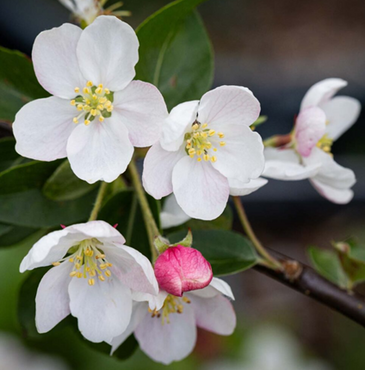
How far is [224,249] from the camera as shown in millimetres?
912

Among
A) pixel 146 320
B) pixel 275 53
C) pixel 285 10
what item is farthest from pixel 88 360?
pixel 285 10

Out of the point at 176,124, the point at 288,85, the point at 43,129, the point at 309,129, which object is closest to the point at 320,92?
the point at 309,129

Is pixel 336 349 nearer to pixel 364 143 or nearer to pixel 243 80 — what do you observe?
pixel 364 143

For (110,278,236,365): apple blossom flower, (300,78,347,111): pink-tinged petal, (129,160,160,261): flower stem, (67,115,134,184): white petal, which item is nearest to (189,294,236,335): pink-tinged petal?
(110,278,236,365): apple blossom flower

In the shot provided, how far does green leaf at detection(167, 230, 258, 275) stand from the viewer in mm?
896

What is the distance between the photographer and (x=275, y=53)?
3291mm

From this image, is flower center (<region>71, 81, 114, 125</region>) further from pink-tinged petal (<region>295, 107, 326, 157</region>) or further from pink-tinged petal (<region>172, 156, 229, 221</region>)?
pink-tinged petal (<region>295, 107, 326, 157</region>)

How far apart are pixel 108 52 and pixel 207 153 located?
0.19 meters

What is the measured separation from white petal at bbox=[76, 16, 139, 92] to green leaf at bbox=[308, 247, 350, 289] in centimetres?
54

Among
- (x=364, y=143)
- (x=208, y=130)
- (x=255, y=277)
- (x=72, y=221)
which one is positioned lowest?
(x=255, y=277)

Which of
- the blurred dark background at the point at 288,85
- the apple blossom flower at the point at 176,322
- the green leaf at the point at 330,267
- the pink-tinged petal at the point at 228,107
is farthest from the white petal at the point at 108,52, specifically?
the blurred dark background at the point at 288,85

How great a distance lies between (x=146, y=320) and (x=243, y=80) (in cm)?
219

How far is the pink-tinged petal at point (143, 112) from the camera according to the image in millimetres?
696

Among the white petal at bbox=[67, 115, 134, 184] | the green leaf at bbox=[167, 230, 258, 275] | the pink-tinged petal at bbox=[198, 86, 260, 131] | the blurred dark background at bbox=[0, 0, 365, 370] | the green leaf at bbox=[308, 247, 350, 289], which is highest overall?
the pink-tinged petal at bbox=[198, 86, 260, 131]
